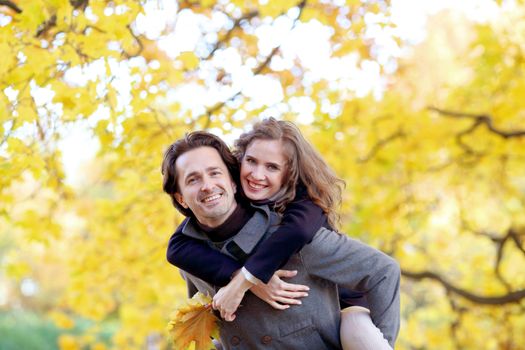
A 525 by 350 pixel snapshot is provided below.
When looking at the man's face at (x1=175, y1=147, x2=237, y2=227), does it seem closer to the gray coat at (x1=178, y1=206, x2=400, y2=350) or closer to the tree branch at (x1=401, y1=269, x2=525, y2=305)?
the gray coat at (x1=178, y1=206, x2=400, y2=350)

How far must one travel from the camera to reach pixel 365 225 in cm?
688

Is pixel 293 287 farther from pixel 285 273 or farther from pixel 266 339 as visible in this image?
pixel 266 339

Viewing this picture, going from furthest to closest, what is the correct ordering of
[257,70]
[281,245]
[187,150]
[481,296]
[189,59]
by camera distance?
[481,296] → [257,70] → [189,59] → [187,150] → [281,245]

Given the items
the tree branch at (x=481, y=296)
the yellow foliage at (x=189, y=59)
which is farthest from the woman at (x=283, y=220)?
the tree branch at (x=481, y=296)

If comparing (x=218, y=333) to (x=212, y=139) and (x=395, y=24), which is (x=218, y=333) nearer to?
(x=212, y=139)

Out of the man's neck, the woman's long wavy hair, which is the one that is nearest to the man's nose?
the man's neck

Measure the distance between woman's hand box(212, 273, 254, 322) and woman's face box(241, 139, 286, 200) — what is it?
34 cm

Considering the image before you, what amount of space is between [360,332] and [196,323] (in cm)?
57

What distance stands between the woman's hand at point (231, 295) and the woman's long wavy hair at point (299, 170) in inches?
12.5

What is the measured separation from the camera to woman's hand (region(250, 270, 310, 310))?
2469 millimetres

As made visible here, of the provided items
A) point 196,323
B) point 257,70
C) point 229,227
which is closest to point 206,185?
point 229,227

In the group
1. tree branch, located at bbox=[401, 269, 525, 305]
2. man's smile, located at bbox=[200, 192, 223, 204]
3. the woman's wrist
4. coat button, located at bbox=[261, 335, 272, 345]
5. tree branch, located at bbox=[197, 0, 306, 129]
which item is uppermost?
tree branch, located at bbox=[197, 0, 306, 129]

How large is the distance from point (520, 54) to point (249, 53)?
264 cm

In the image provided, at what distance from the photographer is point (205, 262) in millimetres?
2482
